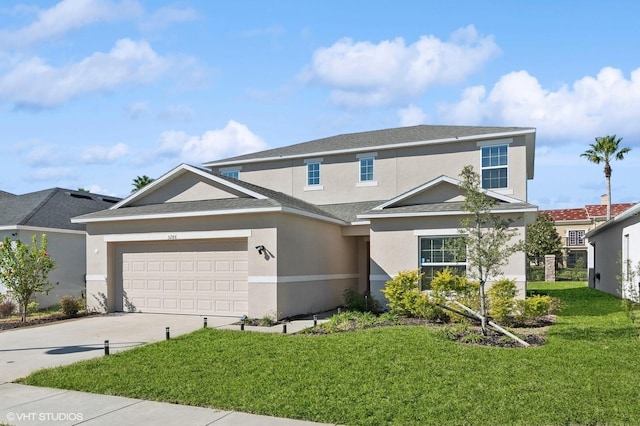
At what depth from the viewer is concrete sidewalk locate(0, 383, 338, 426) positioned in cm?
647

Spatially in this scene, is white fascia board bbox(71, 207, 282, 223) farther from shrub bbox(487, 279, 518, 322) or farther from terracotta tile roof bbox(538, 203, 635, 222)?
terracotta tile roof bbox(538, 203, 635, 222)

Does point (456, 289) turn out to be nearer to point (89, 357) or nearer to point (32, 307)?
point (89, 357)

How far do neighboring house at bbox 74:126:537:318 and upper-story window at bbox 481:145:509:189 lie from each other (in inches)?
1.6

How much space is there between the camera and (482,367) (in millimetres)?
8594

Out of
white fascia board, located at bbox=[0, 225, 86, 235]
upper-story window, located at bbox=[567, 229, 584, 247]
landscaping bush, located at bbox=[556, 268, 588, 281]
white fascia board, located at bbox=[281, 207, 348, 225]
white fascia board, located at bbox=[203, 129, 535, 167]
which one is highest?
white fascia board, located at bbox=[203, 129, 535, 167]

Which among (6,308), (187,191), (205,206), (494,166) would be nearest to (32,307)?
(6,308)

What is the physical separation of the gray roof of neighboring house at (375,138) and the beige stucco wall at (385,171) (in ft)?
1.12

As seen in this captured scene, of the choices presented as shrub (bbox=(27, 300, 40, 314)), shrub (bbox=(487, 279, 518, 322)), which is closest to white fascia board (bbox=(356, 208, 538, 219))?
shrub (bbox=(487, 279, 518, 322))

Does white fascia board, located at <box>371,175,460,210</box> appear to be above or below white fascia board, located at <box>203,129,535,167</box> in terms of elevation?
below

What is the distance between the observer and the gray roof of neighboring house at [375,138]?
2078 cm

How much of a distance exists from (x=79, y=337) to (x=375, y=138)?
15.4 meters

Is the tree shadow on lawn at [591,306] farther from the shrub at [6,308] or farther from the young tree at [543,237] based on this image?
the young tree at [543,237]

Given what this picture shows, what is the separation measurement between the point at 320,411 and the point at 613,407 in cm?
377

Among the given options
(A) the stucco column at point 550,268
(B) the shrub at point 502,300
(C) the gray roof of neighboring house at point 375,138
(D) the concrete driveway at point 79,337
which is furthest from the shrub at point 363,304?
(A) the stucco column at point 550,268
